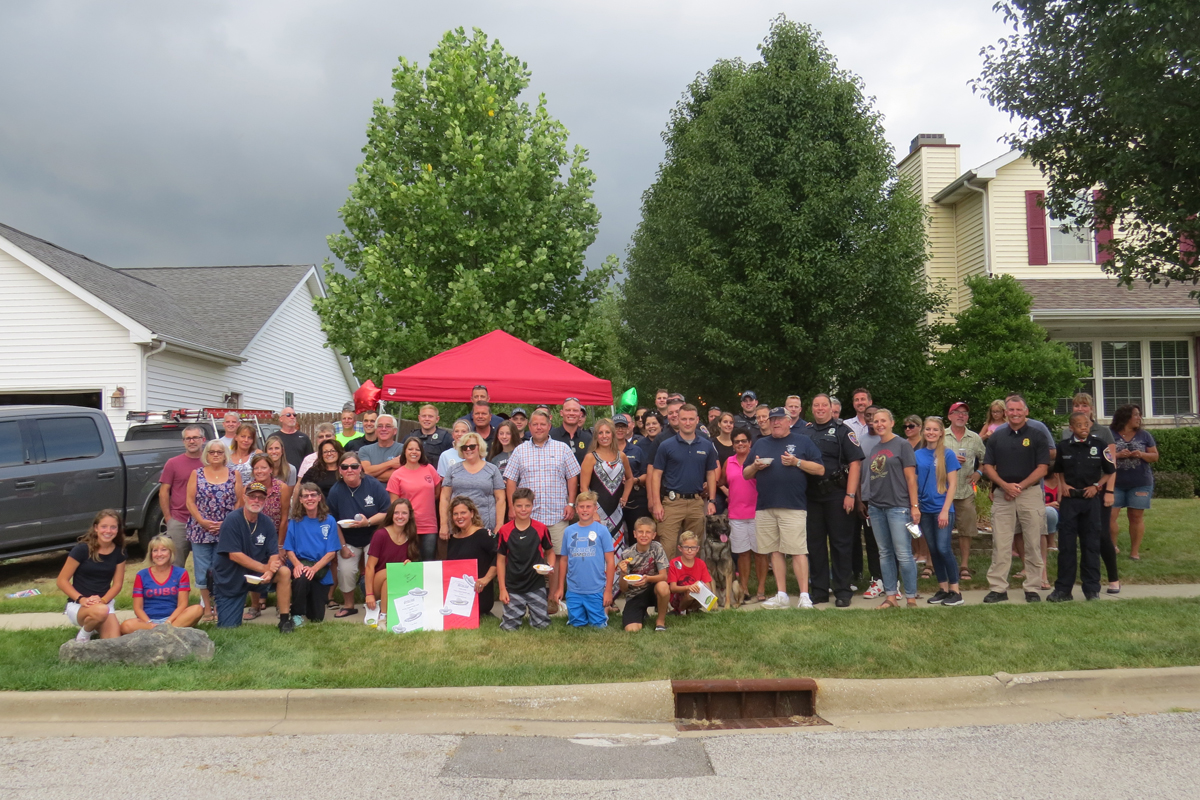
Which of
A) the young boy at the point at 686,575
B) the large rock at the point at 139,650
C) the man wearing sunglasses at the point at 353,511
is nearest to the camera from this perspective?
the large rock at the point at 139,650

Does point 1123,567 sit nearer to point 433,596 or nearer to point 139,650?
point 433,596

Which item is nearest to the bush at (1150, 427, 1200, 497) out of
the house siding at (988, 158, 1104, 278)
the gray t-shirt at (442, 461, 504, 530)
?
the house siding at (988, 158, 1104, 278)

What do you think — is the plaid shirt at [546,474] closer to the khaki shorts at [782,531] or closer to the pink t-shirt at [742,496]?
the pink t-shirt at [742,496]

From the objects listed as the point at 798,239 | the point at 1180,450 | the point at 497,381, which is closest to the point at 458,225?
the point at 798,239

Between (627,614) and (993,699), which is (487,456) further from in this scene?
(993,699)

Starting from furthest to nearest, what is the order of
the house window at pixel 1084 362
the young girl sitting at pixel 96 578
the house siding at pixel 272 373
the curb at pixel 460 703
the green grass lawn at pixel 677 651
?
the house window at pixel 1084 362 < the house siding at pixel 272 373 < the young girl sitting at pixel 96 578 < the green grass lawn at pixel 677 651 < the curb at pixel 460 703

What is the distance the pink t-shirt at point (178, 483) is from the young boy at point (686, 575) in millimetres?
4463

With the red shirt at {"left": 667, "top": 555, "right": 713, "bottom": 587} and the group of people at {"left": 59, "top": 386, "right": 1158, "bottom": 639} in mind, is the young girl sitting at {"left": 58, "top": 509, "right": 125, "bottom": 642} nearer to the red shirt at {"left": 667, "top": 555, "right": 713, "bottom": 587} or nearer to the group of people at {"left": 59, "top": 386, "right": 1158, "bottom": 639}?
the group of people at {"left": 59, "top": 386, "right": 1158, "bottom": 639}

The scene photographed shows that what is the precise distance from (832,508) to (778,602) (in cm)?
103

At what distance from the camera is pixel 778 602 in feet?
→ 27.0

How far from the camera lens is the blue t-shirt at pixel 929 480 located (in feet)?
28.5

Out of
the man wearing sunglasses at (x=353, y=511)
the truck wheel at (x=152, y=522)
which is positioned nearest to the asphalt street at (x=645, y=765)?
the man wearing sunglasses at (x=353, y=511)

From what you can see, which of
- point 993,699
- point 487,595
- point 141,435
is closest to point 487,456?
point 487,595

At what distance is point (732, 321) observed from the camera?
1658cm
